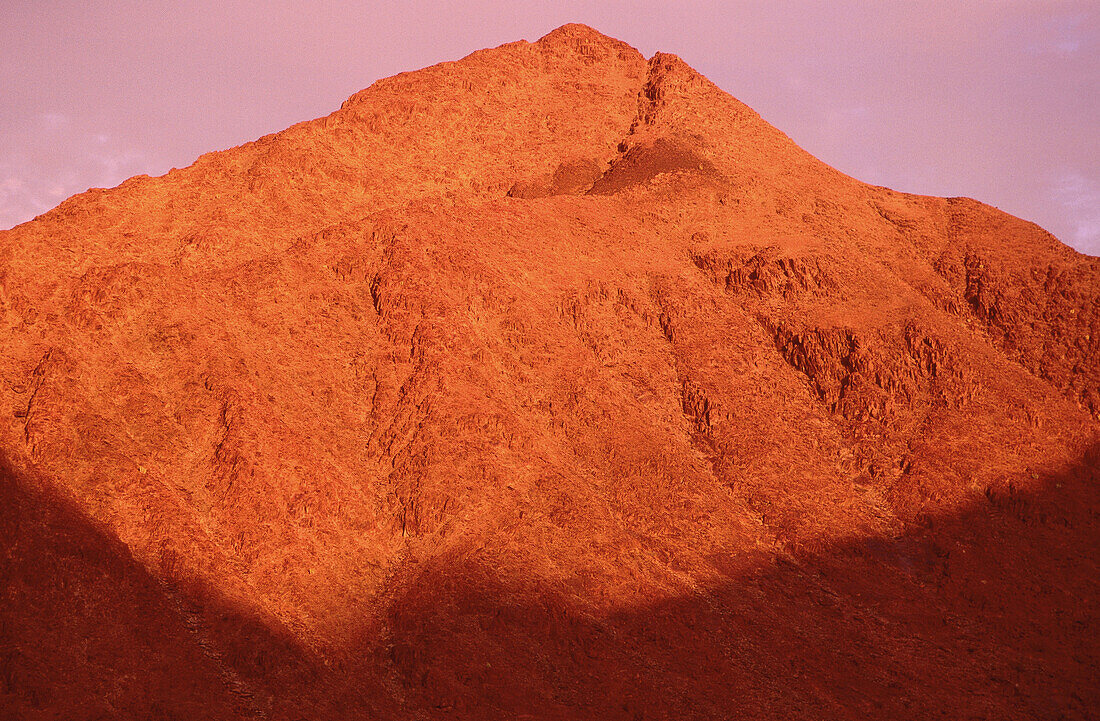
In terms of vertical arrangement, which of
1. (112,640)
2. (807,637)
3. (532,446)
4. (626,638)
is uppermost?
(532,446)

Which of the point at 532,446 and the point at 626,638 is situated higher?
the point at 532,446

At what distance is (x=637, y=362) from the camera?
42844 millimetres

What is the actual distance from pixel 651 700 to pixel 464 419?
37.8ft

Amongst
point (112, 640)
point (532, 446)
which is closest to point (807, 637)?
point (532, 446)

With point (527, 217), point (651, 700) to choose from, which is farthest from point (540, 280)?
point (651, 700)

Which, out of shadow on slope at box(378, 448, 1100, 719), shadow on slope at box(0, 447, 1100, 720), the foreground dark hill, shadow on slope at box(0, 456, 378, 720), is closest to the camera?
shadow on slope at box(0, 456, 378, 720)

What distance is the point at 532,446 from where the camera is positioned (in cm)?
3756

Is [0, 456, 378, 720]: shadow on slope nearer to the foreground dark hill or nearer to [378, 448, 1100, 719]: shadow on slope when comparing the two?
the foreground dark hill

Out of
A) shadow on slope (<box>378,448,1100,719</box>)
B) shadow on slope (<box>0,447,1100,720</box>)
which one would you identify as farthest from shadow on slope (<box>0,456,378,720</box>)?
shadow on slope (<box>378,448,1100,719</box>)

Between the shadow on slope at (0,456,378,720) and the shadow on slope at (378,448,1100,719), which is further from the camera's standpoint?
the shadow on slope at (378,448,1100,719)

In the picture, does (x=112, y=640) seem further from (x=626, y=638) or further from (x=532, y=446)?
(x=532, y=446)

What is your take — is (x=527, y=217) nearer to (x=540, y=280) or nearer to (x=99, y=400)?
(x=540, y=280)

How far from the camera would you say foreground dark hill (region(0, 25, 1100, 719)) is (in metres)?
30.0

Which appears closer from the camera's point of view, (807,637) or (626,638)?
(626,638)
